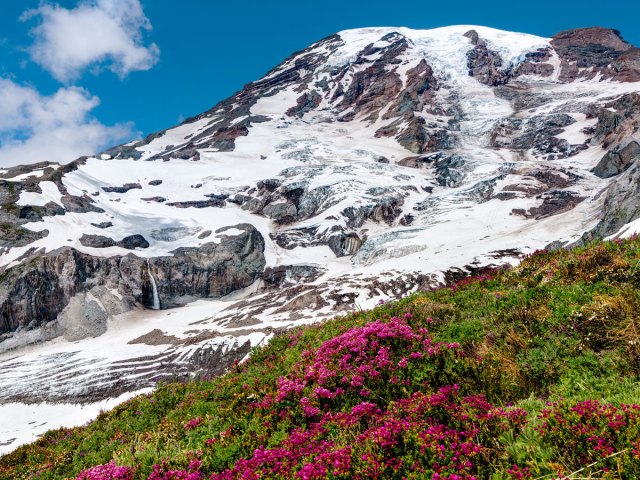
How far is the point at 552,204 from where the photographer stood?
7731 centimetres

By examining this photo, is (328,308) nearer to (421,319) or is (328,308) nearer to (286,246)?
(421,319)

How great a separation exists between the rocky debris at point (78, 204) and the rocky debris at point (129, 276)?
14.6m

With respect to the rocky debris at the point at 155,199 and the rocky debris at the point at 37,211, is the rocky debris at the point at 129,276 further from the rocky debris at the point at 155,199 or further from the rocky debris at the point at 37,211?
the rocky debris at the point at 155,199

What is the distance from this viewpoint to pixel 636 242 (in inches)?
349

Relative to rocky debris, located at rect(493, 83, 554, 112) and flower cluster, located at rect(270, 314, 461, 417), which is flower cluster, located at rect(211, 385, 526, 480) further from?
rocky debris, located at rect(493, 83, 554, 112)

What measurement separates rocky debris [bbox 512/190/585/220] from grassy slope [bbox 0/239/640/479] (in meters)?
71.9

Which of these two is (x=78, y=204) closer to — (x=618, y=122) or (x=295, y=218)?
(x=295, y=218)

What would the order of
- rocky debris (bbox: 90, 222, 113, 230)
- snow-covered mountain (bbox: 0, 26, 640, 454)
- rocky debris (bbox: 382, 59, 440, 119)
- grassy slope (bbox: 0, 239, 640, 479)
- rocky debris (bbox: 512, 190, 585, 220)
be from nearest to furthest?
grassy slope (bbox: 0, 239, 640, 479)
snow-covered mountain (bbox: 0, 26, 640, 454)
rocky debris (bbox: 512, 190, 585, 220)
rocky debris (bbox: 90, 222, 113, 230)
rocky debris (bbox: 382, 59, 440, 119)

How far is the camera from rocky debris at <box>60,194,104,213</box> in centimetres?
8469

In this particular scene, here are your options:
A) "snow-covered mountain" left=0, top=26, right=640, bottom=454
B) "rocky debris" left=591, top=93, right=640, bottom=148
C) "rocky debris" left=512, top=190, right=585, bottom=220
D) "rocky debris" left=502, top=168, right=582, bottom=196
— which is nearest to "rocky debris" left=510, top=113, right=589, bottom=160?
"snow-covered mountain" left=0, top=26, right=640, bottom=454

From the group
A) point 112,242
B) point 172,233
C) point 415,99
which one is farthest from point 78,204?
point 415,99

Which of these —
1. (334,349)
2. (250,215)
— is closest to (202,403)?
(334,349)

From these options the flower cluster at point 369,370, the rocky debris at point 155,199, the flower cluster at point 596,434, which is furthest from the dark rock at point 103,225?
the flower cluster at point 596,434

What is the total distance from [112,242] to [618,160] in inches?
4472
